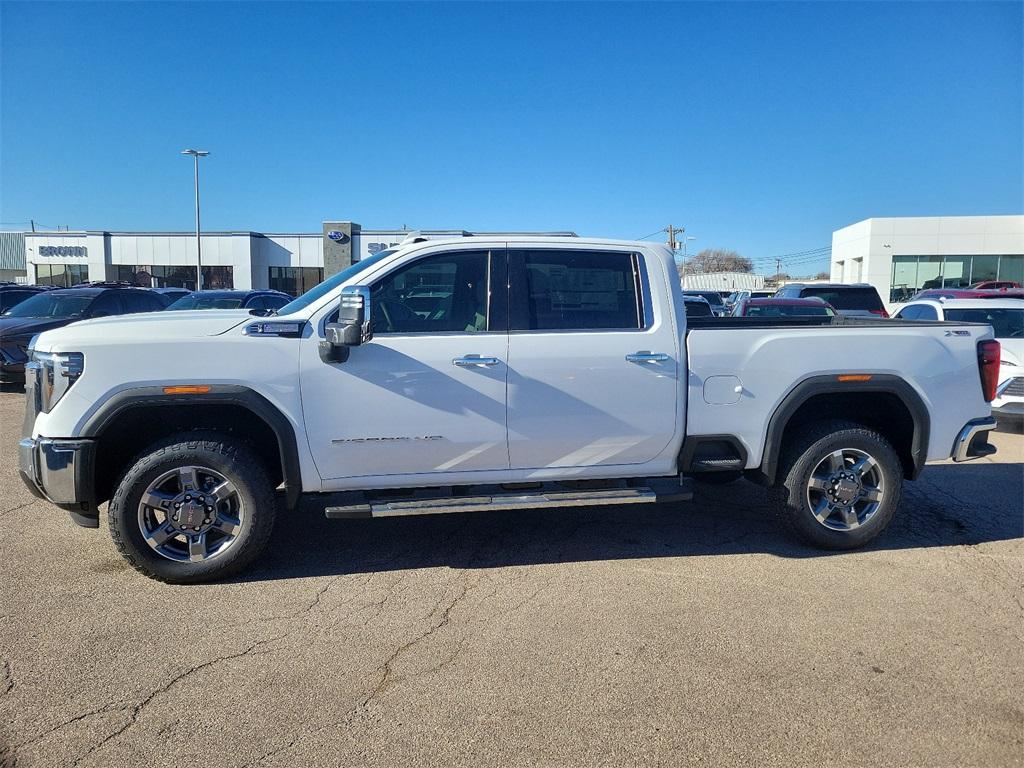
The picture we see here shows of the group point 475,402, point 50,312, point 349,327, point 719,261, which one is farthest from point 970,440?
point 719,261

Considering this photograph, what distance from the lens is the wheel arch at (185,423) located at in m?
4.18

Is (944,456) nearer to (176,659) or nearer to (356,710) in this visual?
(356,710)

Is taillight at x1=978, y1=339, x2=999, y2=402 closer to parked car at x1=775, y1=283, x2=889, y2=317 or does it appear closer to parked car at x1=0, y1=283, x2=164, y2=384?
parked car at x1=775, y1=283, x2=889, y2=317

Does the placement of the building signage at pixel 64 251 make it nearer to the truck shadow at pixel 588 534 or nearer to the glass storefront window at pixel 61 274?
the glass storefront window at pixel 61 274

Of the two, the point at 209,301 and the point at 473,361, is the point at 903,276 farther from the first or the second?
the point at 473,361

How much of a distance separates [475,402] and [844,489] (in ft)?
8.23

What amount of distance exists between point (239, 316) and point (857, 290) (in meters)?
14.6

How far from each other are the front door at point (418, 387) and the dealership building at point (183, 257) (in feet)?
141

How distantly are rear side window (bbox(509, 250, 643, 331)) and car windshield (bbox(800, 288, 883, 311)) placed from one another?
12239 millimetres

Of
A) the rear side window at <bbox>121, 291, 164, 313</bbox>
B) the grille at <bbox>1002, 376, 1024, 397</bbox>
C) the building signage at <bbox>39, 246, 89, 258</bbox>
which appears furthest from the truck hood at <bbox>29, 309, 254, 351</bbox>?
the building signage at <bbox>39, 246, 89, 258</bbox>

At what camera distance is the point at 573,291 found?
15.6 ft

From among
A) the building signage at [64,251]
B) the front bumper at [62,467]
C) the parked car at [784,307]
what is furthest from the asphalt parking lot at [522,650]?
the building signage at [64,251]

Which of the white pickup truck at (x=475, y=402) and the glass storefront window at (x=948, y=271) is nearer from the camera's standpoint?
the white pickup truck at (x=475, y=402)

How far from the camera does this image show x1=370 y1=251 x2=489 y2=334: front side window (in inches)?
177
